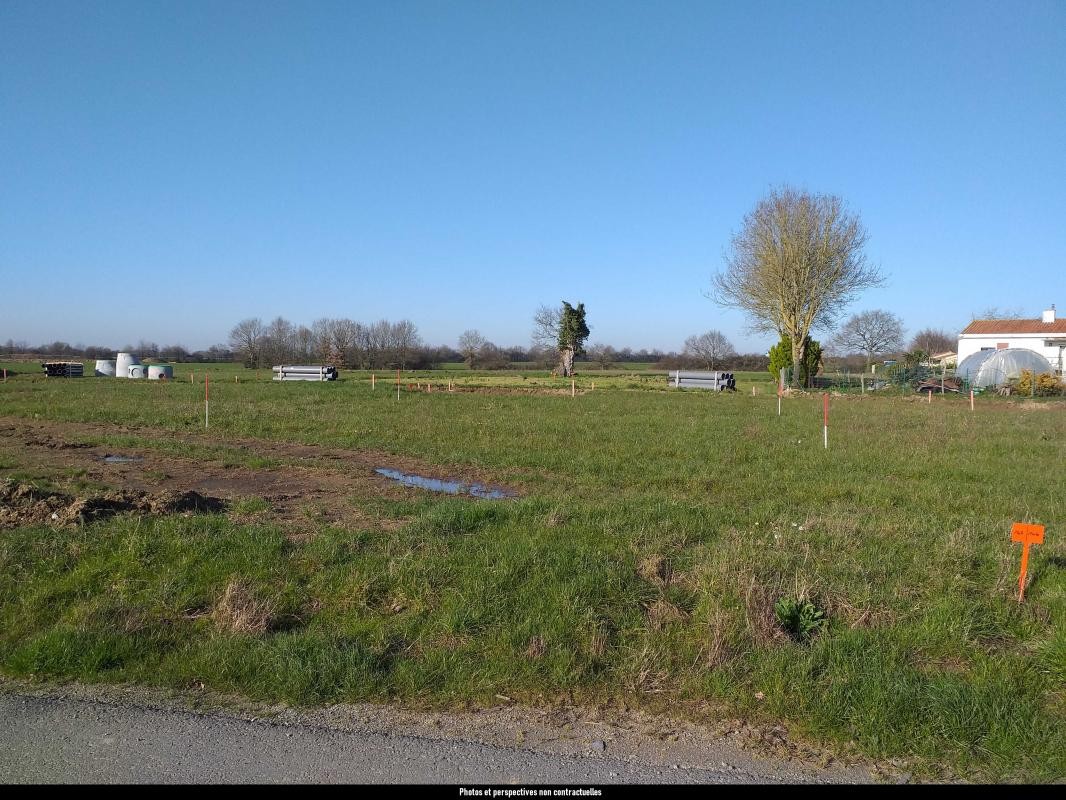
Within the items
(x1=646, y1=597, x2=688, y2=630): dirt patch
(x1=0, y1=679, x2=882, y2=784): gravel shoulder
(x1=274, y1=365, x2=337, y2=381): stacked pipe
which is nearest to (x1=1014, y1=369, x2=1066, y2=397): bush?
(x1=646, y1=597, x2=688, y2=630): dirt patch

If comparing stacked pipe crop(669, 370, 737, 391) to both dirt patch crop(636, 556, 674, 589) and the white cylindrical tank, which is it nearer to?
dirt patch crop(636, 556, 674, 589)

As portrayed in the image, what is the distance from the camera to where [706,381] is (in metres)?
46.5

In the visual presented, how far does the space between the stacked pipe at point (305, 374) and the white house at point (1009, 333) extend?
48.3 meters

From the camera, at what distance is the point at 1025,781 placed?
139 inches

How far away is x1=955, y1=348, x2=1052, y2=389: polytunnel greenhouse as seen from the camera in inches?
1661

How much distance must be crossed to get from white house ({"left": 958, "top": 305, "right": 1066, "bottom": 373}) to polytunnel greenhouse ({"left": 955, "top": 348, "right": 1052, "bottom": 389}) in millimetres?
13870

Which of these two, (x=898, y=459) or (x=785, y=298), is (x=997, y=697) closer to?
(x=898, y=459)

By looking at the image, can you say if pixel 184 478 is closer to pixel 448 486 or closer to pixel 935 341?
pixel 448 486

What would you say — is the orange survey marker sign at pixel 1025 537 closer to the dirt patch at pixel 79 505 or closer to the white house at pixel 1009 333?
the dirt patch at pixel 79 505

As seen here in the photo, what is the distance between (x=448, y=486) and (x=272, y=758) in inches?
330

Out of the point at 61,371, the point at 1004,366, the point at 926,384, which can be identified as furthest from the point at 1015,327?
the point at 61,371

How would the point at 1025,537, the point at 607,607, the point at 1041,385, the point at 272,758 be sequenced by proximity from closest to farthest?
the point at 272,758 → the point at 607,607 → the point at 1025,537 → the point at 1041,385

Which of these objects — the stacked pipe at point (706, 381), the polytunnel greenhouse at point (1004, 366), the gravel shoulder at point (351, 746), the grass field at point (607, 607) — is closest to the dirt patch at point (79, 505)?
the grass field at point (607, 607)
